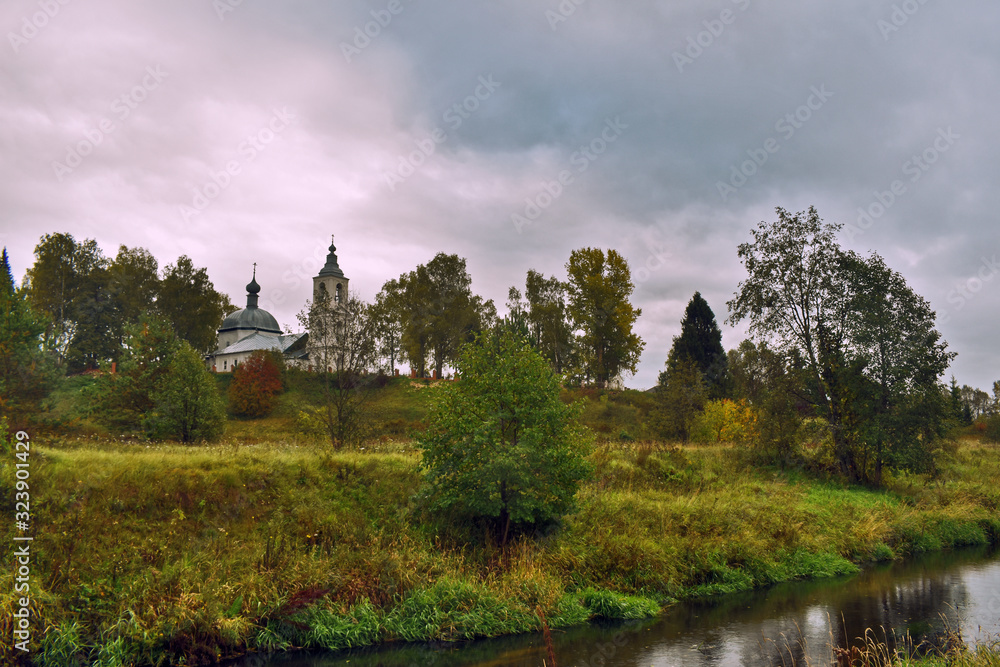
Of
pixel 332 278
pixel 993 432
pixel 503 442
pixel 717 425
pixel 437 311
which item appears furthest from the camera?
pixel 332 278

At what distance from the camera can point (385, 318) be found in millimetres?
58625

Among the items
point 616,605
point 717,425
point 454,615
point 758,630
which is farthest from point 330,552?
point 717,425

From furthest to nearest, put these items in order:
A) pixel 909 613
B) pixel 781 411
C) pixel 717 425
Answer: pixel 717 425 < pixel 781 411 < pixel 909 613

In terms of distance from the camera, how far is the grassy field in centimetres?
1209

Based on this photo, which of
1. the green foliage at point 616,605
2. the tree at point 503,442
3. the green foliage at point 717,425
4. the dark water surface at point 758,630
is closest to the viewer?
the dark water surface at point 758,630

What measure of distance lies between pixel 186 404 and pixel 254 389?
82.9 feet

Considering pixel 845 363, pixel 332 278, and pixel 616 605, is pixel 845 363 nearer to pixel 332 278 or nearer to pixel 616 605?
pixel 616 605

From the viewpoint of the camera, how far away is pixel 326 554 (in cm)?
1521

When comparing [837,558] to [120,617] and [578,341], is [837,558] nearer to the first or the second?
[120,617]

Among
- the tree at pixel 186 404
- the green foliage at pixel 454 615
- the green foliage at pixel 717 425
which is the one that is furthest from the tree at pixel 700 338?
the green foliage at pixel 454 615

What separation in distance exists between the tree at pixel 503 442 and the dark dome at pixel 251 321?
213 feet

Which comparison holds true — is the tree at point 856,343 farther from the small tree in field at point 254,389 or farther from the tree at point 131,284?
the tree at point 131,284

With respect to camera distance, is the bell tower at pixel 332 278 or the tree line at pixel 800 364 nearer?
the tree line at pixel 800 364

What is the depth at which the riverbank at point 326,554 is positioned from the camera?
12.1 meters
